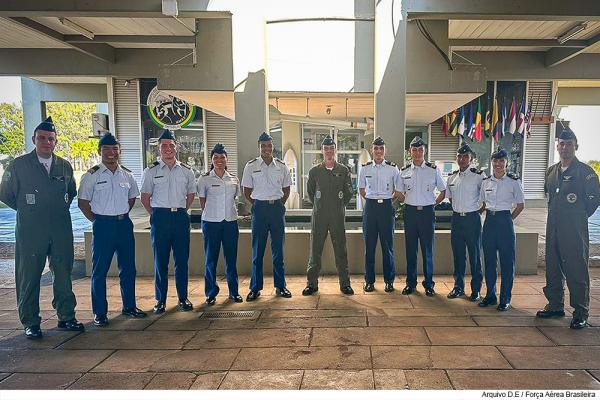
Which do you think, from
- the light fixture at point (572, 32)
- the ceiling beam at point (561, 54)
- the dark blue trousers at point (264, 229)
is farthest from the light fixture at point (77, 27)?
the ceiling beam at point (561, 54)

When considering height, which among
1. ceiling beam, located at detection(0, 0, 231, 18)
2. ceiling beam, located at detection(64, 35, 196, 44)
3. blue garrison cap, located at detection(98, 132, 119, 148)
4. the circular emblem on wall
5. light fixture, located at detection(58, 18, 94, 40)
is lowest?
blue garrison cap, located at detection(98, 132, 119, 148)

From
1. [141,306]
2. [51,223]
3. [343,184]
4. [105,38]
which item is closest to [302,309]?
[343,184]

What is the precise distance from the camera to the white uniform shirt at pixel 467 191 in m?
4.39

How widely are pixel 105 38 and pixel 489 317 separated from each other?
909 centimetres

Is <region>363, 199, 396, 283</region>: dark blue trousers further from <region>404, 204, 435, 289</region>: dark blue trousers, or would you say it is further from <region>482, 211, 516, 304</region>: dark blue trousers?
<region>482, 211, 516, 304</region>: dark blue trousers

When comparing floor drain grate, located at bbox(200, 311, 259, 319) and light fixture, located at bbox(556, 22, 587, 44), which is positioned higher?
light fixture, located at bbox(556, 22, 587, 44)

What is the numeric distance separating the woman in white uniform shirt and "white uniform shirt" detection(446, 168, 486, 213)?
8.06 feet

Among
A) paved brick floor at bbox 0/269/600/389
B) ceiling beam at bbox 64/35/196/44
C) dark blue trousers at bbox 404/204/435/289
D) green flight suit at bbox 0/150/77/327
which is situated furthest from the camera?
ceiling beam at bbox 64/35/196/44

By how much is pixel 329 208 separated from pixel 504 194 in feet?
6.13

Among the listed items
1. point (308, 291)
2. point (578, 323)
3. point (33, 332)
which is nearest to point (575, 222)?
point (578, 323)

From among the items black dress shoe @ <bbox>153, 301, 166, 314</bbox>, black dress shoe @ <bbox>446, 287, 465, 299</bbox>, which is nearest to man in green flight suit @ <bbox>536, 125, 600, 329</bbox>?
black dress shoe @ <bbox>446, 287, 465, 299</bbox>

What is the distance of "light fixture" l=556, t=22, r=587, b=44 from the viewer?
25.2 feet

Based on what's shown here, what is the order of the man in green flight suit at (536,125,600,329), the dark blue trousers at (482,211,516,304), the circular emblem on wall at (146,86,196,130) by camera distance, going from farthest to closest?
the circular emblem on wall at (146,86,196,130), the dark blue trousers at (482,211,516,304), the man in green flight suit at (536,125,600,329)

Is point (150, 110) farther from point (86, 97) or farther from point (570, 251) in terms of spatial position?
point (570, 251)
